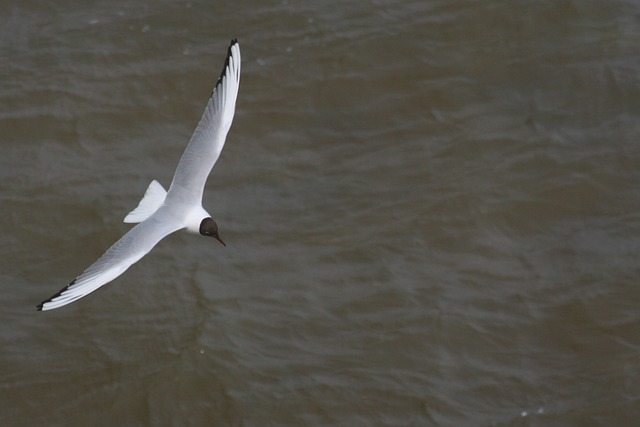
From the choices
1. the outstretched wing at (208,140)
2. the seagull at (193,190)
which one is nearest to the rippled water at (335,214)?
the seagull at (193,190)

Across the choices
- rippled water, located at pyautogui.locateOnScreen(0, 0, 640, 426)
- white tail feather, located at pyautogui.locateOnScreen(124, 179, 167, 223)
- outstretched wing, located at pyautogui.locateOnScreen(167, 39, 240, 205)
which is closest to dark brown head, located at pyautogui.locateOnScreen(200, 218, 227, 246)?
outstretched wing, located at pyautogui.locateOnScreen(167, 39, 240, 205)

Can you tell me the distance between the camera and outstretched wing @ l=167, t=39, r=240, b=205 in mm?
6062

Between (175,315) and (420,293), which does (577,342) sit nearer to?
(420,293)

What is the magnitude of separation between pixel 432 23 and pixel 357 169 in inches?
67.6

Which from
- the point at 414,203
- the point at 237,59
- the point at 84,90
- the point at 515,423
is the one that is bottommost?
the point at 515,423

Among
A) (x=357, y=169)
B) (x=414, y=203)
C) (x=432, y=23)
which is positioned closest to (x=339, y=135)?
(x=357, y=169)

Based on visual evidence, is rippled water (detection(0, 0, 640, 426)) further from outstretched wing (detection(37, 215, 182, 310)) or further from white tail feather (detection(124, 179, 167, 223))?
outstretched wing (detection(37, 215, 182, 310))

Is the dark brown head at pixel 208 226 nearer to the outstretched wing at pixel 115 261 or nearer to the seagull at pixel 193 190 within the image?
the seagull at pixel 193 190

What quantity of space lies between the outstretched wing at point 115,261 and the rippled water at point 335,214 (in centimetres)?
88

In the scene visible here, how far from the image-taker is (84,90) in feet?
25.9

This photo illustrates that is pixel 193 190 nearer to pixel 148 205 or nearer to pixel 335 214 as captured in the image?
pixel 148 205

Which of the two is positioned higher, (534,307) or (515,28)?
(515,28)

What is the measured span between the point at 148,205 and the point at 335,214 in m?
1.46

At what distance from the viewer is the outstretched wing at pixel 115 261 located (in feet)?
16.8
